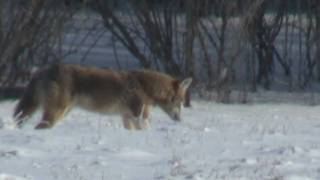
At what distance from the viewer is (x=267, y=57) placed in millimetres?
23422

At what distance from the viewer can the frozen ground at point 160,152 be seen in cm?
846

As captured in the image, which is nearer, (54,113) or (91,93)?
(54,113)

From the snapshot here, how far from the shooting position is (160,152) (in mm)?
9688

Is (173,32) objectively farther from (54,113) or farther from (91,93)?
(54,113)

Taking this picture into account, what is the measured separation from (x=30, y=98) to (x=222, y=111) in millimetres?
5687

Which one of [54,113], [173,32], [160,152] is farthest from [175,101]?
[173,32]

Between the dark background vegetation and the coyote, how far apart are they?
6.26 m

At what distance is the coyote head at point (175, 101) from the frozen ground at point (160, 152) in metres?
0.81

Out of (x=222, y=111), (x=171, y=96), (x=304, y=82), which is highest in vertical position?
(x=171, y=96)

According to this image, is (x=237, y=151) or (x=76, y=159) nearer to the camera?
(x=76, y=159)

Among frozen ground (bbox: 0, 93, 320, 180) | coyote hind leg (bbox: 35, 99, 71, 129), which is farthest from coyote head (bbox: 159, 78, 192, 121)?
coyote hind leg (bbox: 35, 99, 71, 129)

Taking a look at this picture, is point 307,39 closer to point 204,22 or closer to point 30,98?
point 204,22

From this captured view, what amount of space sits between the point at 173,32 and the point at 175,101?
23.5 feet

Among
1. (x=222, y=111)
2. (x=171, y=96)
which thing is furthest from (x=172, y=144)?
(x=222, y=111)
